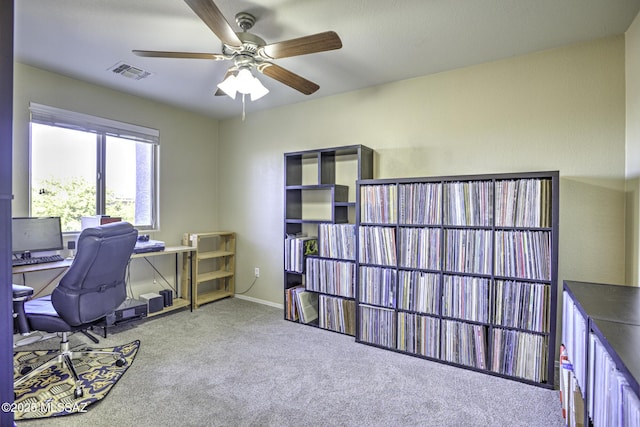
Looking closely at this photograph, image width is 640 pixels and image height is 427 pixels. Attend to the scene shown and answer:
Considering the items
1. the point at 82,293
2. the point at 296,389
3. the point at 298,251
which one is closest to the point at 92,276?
the point at 82,293

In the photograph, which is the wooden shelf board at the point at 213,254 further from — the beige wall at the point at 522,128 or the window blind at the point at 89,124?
the beige wall at the point at 522,128

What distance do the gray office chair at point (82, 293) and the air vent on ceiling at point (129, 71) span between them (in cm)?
151

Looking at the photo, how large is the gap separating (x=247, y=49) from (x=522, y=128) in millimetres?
2166

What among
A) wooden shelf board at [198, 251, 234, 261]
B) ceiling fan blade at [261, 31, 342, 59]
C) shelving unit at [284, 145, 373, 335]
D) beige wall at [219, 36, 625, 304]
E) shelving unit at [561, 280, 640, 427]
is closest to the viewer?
shelving unit at [561, 280, 640, 427]

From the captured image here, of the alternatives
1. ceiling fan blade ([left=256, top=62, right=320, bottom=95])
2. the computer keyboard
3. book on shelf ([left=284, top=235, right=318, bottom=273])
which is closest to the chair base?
the computer keyboard

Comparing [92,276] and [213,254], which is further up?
[92,276]

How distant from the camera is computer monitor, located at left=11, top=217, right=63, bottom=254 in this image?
2.59 meters

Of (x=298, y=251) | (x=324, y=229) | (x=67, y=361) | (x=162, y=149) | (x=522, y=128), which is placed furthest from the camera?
(x=162, y=149)

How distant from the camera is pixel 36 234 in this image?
269 centimetres

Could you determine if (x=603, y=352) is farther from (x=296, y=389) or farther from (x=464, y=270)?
(x=296, y=389)

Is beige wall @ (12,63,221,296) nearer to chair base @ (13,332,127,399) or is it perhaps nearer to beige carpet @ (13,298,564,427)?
chair base @ (13,332,127,399)

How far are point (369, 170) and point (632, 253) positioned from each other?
204 centimetres

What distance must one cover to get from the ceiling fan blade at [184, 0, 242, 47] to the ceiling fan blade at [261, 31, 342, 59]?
0.20 m

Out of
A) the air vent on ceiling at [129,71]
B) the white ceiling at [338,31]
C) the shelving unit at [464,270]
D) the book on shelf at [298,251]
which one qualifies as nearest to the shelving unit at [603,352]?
→ the shelving unit at [464,270]
